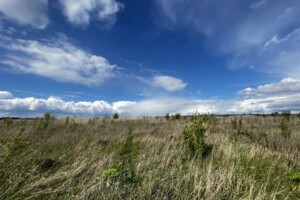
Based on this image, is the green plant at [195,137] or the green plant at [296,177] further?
the green plant at [195,137]

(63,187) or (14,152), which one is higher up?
(14,152)

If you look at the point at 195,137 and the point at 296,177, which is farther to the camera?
the point at 195,137

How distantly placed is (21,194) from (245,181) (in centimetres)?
451

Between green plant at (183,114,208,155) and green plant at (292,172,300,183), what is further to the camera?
green plant at (183,114,208,155)

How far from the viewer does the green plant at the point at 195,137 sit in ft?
31.5

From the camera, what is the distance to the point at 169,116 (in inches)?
1608

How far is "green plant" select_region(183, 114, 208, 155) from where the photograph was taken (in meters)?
9.60

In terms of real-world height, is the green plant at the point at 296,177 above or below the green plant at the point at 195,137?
below

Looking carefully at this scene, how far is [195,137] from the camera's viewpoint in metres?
9.83

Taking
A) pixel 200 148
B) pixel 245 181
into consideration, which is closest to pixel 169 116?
pixel 200 148

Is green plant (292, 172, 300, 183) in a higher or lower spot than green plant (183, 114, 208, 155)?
lower

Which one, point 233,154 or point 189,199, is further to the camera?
point 233,154

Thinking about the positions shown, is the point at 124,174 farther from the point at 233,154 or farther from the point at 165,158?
the point at 233,154

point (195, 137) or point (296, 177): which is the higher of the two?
point (195, 137)
